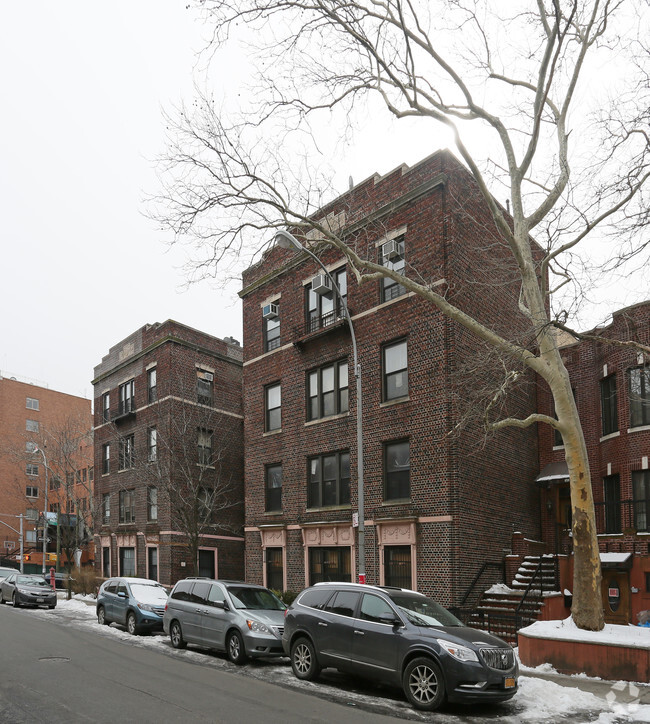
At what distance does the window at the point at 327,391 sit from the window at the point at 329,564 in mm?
4382

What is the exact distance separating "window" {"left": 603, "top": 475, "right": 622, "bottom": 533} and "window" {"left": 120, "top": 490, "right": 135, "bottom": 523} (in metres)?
22.8

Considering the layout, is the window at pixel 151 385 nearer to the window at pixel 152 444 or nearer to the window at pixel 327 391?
the window at pixel 152 444

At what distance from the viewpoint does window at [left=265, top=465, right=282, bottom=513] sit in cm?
2620

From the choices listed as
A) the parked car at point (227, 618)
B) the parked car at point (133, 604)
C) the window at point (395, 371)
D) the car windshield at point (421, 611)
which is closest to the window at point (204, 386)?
the parked car at point (133, 604)

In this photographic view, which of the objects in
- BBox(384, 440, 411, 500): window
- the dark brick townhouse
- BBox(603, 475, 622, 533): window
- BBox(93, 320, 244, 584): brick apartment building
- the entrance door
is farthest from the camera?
BBox(93, 320, 244, 584): brick apartment building

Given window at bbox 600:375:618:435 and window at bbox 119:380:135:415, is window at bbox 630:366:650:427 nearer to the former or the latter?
window at bbox 600:375:618:435

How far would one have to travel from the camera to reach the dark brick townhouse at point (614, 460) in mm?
19594

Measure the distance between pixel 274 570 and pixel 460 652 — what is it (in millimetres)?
16005

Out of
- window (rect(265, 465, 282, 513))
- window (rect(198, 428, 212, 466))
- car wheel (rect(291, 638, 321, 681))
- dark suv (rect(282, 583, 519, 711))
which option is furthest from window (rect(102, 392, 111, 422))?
car wheel (rect(291, 638, 321, 681))

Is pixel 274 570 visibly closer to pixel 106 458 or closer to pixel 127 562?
pixel 127 562

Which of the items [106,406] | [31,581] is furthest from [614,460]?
[106,406]

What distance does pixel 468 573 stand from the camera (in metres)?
19.8

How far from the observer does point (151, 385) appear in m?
35.4

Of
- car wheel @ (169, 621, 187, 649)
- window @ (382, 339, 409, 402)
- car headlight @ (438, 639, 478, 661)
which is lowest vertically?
car wheel @ (169, 621, 187, 649)
